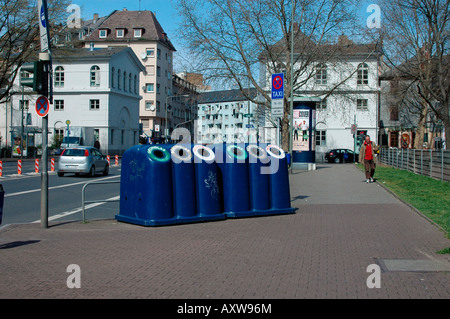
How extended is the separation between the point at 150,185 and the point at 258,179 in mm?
2707

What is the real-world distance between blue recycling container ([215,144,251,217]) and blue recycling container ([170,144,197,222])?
97 centimetres

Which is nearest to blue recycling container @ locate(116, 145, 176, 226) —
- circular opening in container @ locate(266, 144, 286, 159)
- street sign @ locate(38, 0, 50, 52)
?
street sign @ locate(38, 0, 50, 52)

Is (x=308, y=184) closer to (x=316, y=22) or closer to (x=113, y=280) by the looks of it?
(x=316, y=22)

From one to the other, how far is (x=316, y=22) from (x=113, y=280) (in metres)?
28.6

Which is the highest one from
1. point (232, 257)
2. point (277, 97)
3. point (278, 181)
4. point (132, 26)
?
point (132, 26)

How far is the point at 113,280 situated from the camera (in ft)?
20.6

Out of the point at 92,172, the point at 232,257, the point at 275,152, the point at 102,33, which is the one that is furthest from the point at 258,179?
the point at 102,33

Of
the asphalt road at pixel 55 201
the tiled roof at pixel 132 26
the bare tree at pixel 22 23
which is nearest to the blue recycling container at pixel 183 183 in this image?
the asphalt road at pixel 55 201

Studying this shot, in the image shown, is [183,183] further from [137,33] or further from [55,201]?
[137,33]

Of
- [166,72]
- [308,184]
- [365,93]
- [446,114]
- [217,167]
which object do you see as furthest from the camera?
[166,72]

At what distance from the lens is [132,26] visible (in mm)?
87375

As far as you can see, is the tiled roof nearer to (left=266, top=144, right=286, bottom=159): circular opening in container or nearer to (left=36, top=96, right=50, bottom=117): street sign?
(left=266, top=144, right=286, bottom=159): circular opening in container

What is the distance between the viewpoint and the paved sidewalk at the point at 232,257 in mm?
5863
